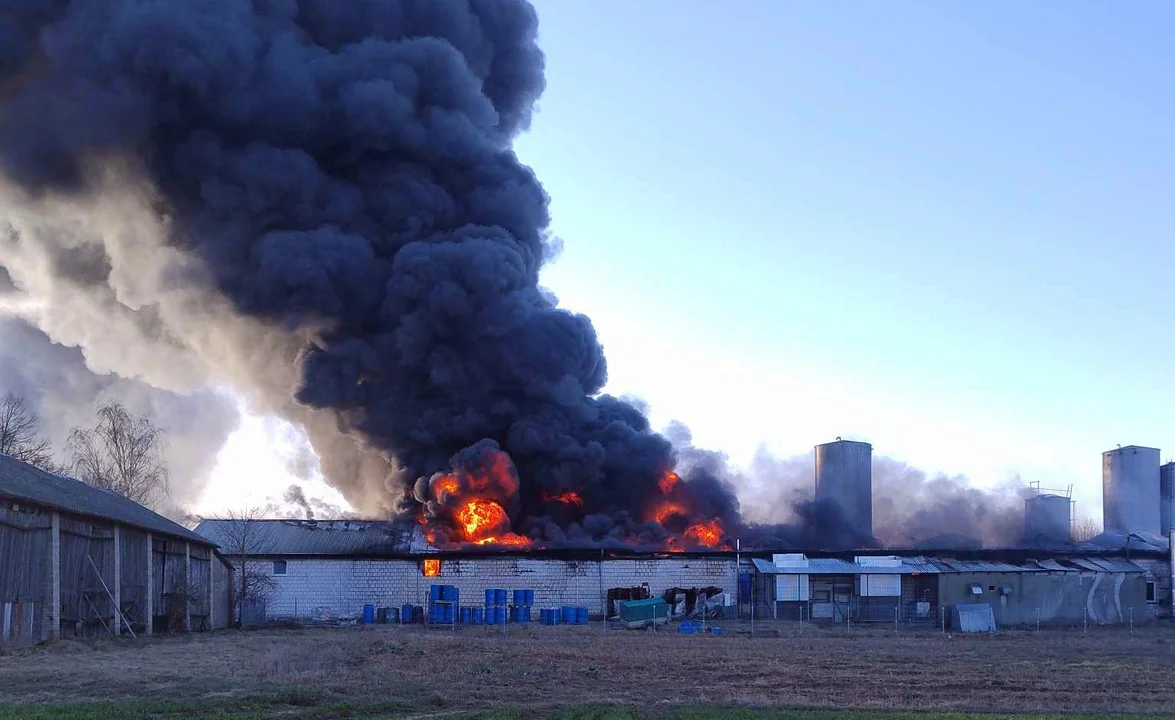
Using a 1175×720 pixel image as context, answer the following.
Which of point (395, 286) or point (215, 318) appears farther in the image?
point (215, 318)

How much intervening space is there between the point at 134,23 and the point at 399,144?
12.2 metres

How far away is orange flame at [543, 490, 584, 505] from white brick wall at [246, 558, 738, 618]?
4631mm

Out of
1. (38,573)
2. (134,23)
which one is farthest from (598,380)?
(38,573)

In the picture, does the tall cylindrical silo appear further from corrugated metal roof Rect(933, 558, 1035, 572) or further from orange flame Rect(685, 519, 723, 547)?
orange flame Rect(685, 519, 723, 547)

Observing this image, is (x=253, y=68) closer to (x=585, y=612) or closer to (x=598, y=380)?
(x=598, y=380)

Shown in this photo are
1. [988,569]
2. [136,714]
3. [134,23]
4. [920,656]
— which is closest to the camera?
[136,714]

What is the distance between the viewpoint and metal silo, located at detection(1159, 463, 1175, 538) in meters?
78.1

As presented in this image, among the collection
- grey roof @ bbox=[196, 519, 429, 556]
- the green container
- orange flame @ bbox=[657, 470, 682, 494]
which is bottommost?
the green container

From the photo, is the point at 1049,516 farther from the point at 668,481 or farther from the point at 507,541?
the point at 507,541

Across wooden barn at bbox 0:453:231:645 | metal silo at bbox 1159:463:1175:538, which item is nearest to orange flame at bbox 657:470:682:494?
wooden barn at bbox 0:453:231:645

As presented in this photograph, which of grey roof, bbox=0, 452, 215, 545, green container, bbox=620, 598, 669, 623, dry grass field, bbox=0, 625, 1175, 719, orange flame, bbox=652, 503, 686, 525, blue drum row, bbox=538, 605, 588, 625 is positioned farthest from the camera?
orange flame, bbox=652, 503, 686, 525

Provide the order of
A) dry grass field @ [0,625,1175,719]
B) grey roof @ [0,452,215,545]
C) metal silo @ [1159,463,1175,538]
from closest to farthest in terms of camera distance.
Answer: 1. dry grass field @ [0,625,1175,719]
2. grey roof @ [0,452,215,545]
3. metal silo @ [1159,463,1175,538]

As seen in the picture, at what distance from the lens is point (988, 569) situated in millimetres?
53938

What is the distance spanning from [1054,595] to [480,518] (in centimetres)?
2662
